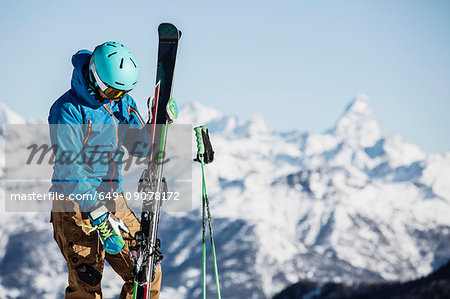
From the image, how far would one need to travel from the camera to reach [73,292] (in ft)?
27.6

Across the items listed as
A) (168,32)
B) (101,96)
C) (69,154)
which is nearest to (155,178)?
(69,154)

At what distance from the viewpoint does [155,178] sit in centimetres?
859

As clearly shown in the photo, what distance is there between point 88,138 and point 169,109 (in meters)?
1.27

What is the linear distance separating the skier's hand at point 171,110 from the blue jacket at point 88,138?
1.69ft

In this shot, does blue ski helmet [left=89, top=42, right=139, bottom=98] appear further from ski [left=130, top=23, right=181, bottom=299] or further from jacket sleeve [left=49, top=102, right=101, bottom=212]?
ski [left=130, top=23, right=181, bottom=299]

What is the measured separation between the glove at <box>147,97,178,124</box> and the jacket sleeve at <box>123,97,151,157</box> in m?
0.21

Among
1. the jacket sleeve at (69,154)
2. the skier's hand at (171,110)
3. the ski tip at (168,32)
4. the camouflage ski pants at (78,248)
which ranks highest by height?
the ski tip at (168,32)

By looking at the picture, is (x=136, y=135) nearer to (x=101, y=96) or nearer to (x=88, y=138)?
(x=88, y=138)

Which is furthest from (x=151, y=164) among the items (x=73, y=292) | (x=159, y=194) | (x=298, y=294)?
(x=298, y=294)

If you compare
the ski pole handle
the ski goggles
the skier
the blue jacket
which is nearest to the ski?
the skier

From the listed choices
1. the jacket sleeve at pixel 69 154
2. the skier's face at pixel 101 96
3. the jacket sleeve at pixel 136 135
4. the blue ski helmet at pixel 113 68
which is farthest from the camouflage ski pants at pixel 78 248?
the blue ski helmet at pixel 113 68

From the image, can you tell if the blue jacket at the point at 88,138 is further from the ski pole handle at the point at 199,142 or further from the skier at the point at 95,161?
the ski pole handle at the point at 199,142

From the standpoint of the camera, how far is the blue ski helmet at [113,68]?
25.1 feet

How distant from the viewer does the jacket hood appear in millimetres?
8016
